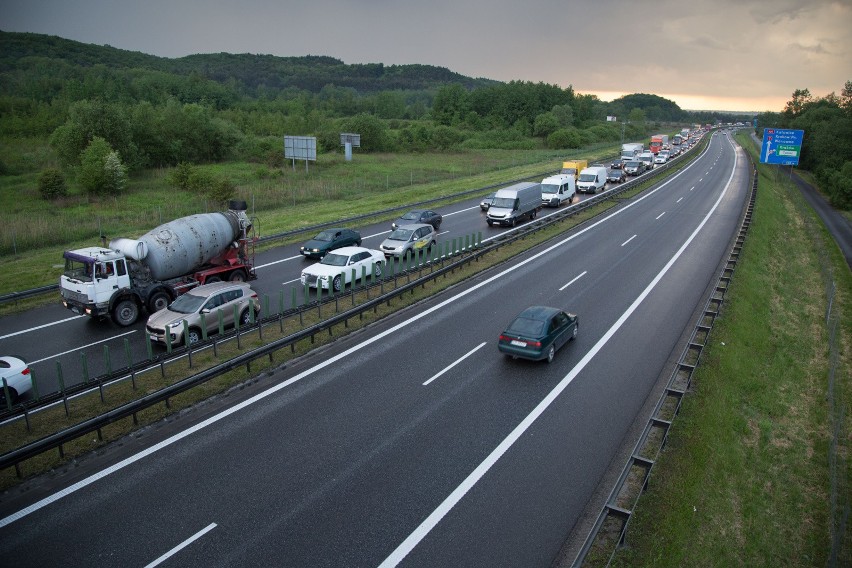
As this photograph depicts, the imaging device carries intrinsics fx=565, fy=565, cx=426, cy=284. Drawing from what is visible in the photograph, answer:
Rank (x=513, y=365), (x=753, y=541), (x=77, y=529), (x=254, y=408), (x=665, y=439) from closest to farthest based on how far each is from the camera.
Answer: (x=77, y=529), (x=753, y=541), (x=665, y=439), (x=254, y=408), (x=513, y=365)

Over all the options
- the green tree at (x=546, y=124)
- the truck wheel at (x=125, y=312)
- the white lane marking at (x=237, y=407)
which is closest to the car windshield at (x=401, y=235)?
the white lane marking at (x=237, y=407)

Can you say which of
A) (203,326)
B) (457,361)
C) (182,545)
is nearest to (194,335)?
(203,326)

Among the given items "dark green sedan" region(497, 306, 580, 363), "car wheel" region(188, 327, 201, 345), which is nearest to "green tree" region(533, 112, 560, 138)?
"dark green sedan" region(497, 306, 580, 363)

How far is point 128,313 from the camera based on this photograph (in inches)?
793

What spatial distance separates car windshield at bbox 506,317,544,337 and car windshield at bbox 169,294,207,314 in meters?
10.0

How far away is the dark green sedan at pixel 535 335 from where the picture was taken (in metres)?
16.5

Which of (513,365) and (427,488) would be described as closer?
(427,488)

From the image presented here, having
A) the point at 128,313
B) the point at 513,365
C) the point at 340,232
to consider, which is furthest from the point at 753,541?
the point at 340,232

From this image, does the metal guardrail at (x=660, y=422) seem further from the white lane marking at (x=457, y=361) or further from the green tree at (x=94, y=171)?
the green tree at (x=94, y=171)

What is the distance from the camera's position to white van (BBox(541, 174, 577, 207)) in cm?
4503

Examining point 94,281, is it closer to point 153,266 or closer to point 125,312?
point 125,312

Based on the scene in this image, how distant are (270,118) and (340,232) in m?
92.8

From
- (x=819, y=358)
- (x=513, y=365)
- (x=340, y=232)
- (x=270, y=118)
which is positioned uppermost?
(x=270, y=118)

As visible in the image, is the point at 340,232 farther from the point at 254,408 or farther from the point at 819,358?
the point at 819,358
